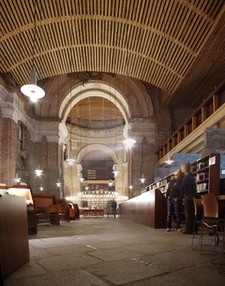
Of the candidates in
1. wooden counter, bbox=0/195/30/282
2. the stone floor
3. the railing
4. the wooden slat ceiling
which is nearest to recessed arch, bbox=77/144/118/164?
the railing

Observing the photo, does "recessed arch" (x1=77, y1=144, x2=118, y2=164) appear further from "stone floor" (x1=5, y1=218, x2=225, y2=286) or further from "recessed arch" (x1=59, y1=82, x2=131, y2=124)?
"stone floor" (x1=5, y1=218, x2=225, y2=286)

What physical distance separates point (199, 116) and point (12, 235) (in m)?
10.00

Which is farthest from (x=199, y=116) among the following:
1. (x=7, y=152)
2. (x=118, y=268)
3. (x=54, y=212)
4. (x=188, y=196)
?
(x=118, y=268)

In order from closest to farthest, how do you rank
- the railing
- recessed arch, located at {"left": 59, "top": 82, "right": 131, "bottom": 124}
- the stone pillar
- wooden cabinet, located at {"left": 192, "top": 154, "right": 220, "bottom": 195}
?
wooden cabinet, located at {"left": 192, "top": 154, "right": 220, "bottom": 195}
the railing
the stone pillar
recessed arch, located at {"left": 59, "top": 82, "right": 131, "bottom": 124}

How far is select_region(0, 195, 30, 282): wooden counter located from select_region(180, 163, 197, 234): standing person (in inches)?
151

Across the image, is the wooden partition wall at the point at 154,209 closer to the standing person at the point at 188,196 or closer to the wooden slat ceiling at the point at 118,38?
the standing person at the point at 188,196

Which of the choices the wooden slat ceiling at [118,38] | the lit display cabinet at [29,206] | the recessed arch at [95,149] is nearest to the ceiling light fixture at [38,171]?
the wooden slat ceiling at [118,38]

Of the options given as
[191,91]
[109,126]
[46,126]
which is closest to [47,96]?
[46,126]

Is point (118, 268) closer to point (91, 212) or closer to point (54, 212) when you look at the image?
point (54, 212)

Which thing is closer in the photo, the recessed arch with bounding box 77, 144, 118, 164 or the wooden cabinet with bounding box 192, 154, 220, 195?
the wooden cabinet with bounding box 192, 154, 220, 195

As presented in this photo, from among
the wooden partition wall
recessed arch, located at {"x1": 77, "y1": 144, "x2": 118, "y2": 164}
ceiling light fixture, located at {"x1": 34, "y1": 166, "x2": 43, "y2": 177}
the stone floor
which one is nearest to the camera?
the stone floor

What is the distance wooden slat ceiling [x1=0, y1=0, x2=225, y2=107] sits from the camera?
9.66 meters

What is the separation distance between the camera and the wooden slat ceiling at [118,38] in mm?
9664

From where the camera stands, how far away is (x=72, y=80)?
18.4 meters
